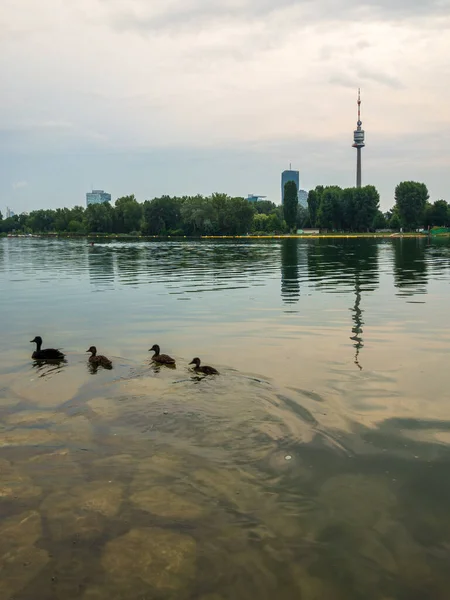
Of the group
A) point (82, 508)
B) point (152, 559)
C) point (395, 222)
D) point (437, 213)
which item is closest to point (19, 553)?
point (82, 508)

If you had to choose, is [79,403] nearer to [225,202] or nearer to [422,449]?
[422,449]

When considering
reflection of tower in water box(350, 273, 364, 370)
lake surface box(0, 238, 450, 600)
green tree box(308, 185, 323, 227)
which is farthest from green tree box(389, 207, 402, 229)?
lake surface box(0, 238, 450, 600)

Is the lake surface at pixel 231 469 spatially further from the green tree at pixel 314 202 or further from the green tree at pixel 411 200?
the green tree at pixel 314 202

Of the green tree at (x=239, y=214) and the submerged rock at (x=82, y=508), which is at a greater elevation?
the green tree at (x=239, y=214)

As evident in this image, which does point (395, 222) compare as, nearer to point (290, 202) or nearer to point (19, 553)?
point (290, 202)

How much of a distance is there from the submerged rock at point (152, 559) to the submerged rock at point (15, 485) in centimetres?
201

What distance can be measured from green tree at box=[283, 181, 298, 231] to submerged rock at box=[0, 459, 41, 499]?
6562 inches

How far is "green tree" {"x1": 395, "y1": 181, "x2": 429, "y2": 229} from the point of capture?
169875 mm

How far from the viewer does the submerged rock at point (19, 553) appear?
640cm

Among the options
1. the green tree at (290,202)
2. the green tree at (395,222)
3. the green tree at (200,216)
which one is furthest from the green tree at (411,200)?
the green tree at (200,216)

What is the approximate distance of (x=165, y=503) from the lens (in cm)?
802

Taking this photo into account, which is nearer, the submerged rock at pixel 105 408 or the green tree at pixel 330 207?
the submerged rock at pixel 105 408

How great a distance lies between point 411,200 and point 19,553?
17802 cm

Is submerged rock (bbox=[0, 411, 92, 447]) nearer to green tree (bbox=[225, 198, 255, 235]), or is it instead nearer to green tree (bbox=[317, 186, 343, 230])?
green tree (bbox=[225, 198, 255, 235])
